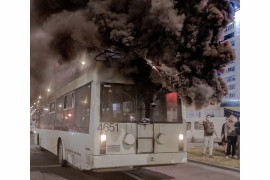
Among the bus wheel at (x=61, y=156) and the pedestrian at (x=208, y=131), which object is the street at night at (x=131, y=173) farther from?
the pedestrian at (x=208, y=131)

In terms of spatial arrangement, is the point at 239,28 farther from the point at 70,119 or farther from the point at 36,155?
the point at 36,155

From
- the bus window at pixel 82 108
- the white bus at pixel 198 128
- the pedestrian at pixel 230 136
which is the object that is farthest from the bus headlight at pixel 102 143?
the pedestrian at pixel 230 136

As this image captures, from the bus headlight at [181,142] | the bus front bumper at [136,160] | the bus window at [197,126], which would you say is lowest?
the bus front bumper at [136,160]

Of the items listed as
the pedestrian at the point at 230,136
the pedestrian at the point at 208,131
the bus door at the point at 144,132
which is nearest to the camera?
the bus door at the point at 144,132

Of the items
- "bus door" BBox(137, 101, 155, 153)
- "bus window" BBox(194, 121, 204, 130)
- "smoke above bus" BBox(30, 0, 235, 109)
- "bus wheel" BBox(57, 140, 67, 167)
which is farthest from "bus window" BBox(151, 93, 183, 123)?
"bus wheel" BBox(57, 140, 67, 167)

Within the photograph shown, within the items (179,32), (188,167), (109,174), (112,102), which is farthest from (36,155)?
(179,32)

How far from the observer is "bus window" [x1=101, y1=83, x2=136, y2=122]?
5.34 meters

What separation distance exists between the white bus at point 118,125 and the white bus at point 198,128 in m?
0.48

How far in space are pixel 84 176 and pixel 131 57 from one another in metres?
2.51

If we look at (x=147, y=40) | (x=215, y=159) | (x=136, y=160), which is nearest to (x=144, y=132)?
(x=136, y=160)

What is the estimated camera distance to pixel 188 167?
6.92 metres

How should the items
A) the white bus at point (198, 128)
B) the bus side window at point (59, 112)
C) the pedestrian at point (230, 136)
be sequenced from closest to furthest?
the white bus at point (198, 128)
the pedestrian at point (230, 136)
the bus side window at point (59, 112)

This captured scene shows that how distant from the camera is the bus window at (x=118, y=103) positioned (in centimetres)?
534

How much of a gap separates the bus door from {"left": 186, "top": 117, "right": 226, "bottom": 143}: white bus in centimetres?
89
